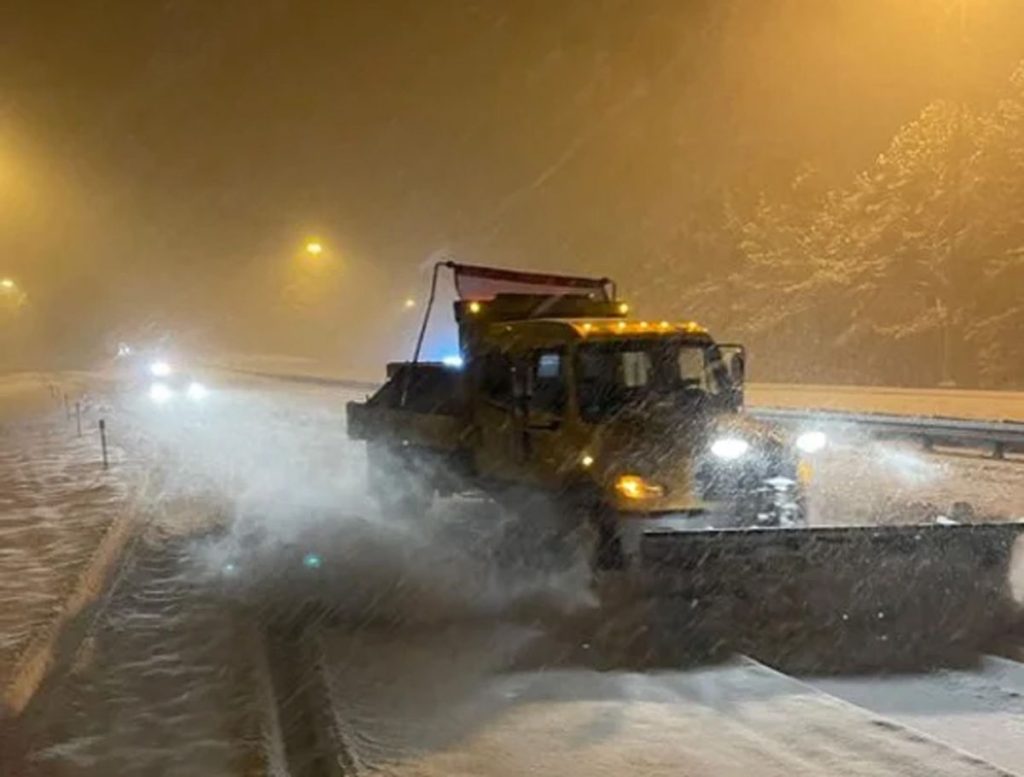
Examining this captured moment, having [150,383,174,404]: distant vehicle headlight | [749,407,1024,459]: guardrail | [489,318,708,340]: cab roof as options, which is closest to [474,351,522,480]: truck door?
[489,318,708,340]: cab roof

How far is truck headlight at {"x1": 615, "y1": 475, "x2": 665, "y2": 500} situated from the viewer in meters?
8.43

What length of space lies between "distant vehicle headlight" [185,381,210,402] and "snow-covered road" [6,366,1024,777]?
28.8 metres

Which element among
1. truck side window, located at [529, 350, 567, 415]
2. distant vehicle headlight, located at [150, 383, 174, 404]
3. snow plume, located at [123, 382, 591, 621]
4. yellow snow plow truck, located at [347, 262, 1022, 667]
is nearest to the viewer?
yellow snow plow truck, located at [347, 262, 1022, 667]

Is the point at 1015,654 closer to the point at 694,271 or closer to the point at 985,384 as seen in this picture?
the point at 985,384

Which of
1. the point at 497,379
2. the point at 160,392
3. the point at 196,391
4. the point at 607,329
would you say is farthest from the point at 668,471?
the point at 160,392

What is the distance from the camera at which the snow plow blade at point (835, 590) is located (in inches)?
299

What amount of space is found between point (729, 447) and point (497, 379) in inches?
100

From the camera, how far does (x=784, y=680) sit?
22.0 ft

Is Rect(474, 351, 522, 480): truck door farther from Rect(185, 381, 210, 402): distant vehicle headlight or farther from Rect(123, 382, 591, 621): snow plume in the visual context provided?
Rect(185, 381, 210, 402): distant vehicle headlight

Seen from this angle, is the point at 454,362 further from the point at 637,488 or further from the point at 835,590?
the point at 835,590

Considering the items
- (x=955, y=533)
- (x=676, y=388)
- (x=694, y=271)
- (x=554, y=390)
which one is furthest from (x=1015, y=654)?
(x=694, y=271)

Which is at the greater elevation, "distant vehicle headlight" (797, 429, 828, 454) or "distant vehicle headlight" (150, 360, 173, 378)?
"distant vehicle headlight" (150, 360, 173, 378)

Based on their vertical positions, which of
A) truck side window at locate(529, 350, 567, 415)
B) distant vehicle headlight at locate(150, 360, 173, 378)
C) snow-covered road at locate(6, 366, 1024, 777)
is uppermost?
distant vehicle headlight at locate(150, 360, 173, 378)

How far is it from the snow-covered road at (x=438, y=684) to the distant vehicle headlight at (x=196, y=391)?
28.8m
